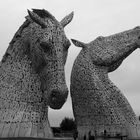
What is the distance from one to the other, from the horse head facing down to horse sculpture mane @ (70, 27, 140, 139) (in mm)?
6298

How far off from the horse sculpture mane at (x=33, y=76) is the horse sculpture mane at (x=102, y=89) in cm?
591

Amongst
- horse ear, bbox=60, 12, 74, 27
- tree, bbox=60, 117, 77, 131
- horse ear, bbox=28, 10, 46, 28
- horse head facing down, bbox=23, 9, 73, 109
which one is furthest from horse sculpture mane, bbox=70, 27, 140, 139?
tree, bbox=60, 117, 77, 131

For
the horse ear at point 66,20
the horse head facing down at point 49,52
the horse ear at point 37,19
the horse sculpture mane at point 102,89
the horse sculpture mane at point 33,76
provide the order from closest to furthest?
1. the horse head facing down at point 49,52
2. the horse sculpture mane at point 33,76
3. the horse ear at point 37,19
4. the horse ear at point 66,20
5. the horse sculpture mane at point 102,89

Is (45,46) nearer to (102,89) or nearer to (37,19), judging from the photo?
(37,19)

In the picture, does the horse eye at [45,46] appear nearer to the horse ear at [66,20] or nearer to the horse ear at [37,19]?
the horse ear at [37,19]

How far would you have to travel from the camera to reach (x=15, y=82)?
38.4 ft

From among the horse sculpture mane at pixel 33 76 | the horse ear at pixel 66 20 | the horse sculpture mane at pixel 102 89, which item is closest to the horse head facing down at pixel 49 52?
the horse sculpture mane at pixel 33 76

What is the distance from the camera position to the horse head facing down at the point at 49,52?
10492mm

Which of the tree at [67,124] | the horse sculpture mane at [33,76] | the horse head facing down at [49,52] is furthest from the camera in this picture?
the tree at [67,124]

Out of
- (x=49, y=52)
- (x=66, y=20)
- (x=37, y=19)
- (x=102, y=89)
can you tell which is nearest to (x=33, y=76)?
(x=49, y=52)

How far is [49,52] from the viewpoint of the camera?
1096 centimetres

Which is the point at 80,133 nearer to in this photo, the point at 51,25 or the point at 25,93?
the point at 25,93

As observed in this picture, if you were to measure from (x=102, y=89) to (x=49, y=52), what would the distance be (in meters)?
7.23

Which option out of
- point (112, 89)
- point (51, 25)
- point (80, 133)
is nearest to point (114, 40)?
point (112, 89)
